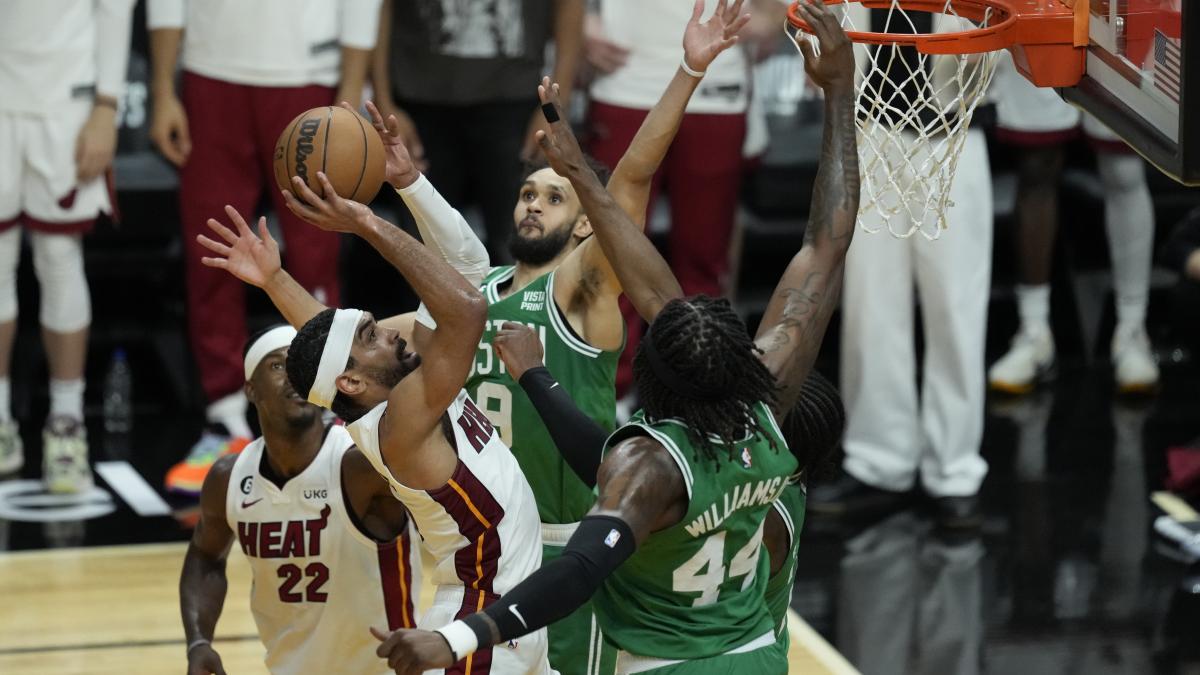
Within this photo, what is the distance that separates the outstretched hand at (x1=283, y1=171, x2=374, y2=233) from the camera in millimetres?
3789

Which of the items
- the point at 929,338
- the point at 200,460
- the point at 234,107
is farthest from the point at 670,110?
the point at 200,460

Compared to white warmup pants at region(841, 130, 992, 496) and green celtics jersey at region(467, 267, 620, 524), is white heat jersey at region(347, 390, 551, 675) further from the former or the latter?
white warmup pants at region(841, 130, 992, 496)

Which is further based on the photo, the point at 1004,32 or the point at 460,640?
the point at 1004,32

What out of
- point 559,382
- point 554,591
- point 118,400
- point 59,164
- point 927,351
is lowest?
point 118,400

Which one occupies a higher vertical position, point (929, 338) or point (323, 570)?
point (323, 570)

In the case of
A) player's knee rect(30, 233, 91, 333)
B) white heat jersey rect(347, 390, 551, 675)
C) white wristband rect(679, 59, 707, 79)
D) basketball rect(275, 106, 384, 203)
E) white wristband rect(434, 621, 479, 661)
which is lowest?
player's knee rect(30, 233, 91, 333)

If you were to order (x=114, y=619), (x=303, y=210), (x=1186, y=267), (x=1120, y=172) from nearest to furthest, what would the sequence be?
(x=303, y=210) → (x=114, y=619) → (x=1186, y=267) → (x=1120, y=172)

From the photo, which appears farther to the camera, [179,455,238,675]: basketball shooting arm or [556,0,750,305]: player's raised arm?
[179,455,238,675]: basketball shooting arm

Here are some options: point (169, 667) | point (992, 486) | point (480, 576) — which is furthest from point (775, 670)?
point (992, 486)

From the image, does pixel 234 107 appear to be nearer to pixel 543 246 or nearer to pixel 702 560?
pixel 543 246

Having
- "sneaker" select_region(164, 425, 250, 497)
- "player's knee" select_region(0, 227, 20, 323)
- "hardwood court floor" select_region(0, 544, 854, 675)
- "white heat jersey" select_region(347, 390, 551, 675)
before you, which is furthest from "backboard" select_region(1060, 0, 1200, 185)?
"player's knee" select_region(0, 227, 20, 323)

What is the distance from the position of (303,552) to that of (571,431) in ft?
2.88

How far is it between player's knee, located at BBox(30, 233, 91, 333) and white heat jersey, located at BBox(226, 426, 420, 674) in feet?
9.71

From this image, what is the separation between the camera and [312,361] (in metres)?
3.98
